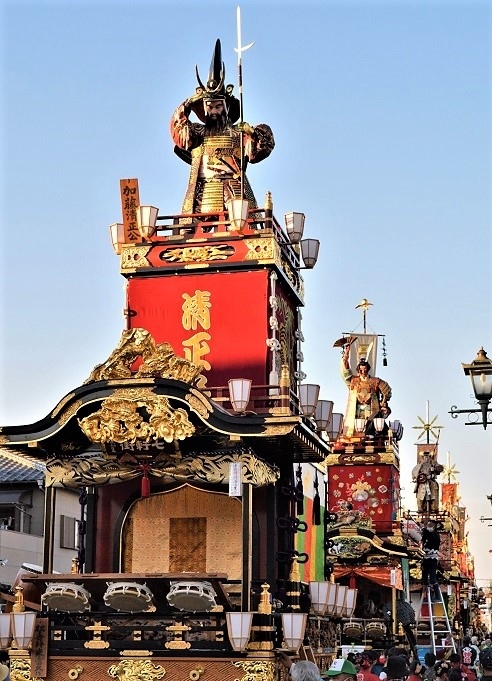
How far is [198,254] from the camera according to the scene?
75.7 feet

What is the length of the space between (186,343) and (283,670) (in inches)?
275

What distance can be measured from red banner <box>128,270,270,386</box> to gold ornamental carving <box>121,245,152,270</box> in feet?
1.00

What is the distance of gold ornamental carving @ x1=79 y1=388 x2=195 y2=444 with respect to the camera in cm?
1959

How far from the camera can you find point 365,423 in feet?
131

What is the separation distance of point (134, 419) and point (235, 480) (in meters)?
2.07

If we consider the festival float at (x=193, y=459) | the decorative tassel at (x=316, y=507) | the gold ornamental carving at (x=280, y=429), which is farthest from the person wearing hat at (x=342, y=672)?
the decorative tassel at (x=316, y=507)

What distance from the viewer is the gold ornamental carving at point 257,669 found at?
→ 18.5 metres

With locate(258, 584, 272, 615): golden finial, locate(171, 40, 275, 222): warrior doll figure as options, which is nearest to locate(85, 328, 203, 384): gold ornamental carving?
locate(258, 584, 272, 615): golden finial

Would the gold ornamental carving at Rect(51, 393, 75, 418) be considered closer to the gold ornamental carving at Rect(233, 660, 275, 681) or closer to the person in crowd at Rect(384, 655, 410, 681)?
the gold ornamental carving at Rect(233, 660, 275, 681)

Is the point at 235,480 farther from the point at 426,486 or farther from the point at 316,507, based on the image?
the point at 426,486

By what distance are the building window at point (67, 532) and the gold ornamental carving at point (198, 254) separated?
52.5 feet

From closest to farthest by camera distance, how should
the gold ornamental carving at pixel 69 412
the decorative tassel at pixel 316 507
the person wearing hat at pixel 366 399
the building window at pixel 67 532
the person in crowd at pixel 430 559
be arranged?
the gold ornamental carving at pixel 69 412 → the decorative tassel at pixel 316 507 → the person in crowd at pixel 430 559 → the building window at pixel 67 532 → the person wearing hat at pixel 366 399

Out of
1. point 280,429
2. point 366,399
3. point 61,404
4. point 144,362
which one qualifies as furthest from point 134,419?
point 366,399

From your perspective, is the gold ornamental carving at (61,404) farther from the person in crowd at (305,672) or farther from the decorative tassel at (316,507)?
the person in crowd at (305,672)
